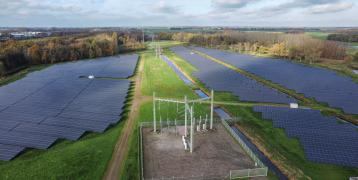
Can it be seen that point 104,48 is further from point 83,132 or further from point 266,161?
point 266,161

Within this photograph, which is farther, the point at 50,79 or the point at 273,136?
the point at 50,79

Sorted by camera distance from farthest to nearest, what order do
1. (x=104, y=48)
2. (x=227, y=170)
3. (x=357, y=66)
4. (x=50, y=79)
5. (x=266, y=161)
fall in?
(x=104, y=48), (x=357, y=66), (x=50, y=79), (x=266, y=161), (x=227, y=170)

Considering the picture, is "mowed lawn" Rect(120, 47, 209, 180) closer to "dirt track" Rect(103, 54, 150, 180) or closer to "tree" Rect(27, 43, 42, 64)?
"dirt track" Rect(103, 54, 150, 180)

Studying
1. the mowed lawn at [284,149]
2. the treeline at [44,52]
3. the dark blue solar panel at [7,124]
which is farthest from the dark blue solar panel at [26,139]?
the treeline at [44,52]

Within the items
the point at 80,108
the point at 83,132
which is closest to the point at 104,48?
the point at 80,108

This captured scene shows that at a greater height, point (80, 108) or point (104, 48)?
point (104, 48)

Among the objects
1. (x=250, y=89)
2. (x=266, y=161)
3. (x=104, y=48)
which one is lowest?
(x=266, y=161)

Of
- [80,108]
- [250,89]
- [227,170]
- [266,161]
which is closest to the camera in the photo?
[227,170]

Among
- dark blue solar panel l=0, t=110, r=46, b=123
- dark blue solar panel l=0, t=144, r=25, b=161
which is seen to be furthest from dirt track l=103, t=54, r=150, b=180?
dark blue solar panel l=0, t=110, r=46, b=123
